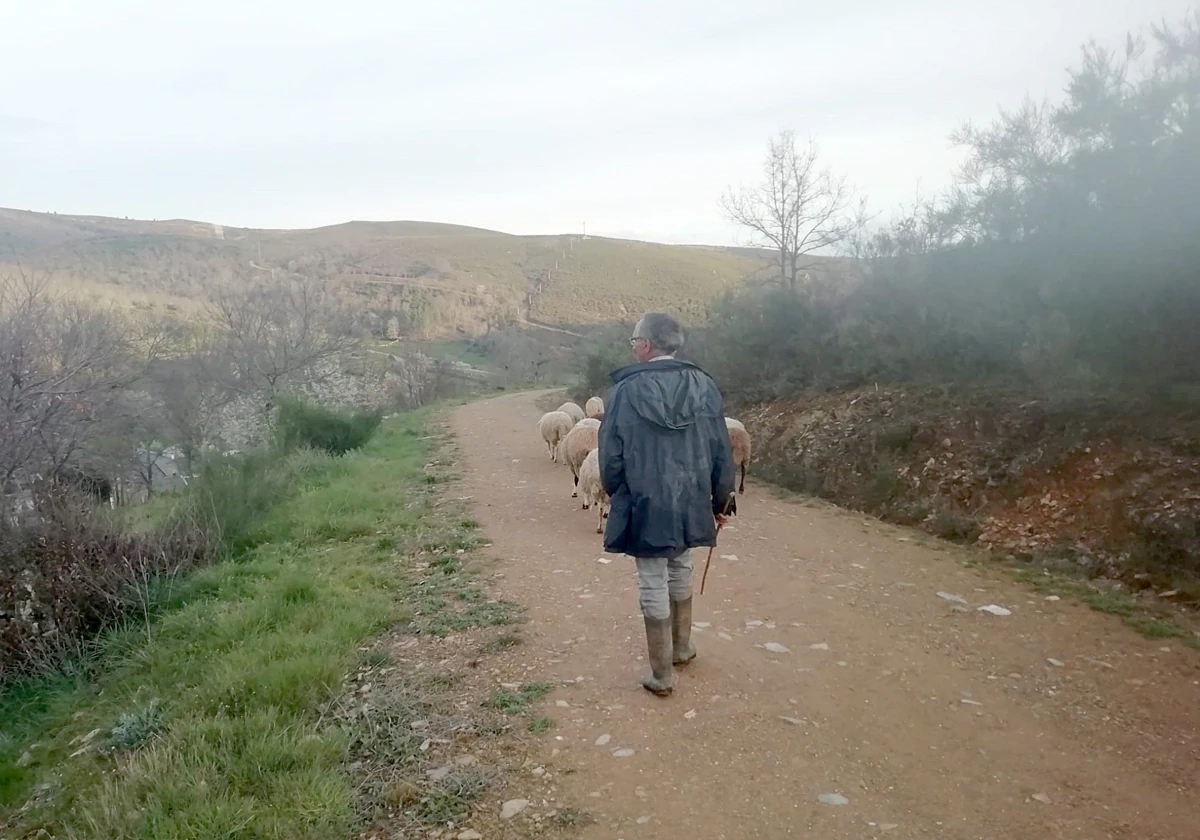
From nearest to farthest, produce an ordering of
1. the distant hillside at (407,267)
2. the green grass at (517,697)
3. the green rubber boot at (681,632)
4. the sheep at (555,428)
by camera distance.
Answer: the green grass at (517,697), the green rubber boot at (681,632), the sheep at (555,428), the distant hillside at (407,267)

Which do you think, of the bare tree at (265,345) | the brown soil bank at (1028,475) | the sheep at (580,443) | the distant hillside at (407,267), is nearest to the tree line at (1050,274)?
the brown soil bank at (1028,475)

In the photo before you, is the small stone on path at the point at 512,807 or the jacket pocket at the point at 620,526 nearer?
the small stone on path at the point at 512,807

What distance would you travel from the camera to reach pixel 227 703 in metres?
4.48

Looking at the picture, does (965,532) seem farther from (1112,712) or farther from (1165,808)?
(1165,808)

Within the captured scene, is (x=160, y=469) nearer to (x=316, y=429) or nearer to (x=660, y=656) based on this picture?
A: (x=316, y=429)

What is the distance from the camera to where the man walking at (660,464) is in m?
4.14

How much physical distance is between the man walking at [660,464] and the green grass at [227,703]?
151 centimetres

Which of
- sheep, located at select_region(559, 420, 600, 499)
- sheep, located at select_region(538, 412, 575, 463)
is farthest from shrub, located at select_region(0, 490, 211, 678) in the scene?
sheep, located at select_region(538, 412, 575, 463)

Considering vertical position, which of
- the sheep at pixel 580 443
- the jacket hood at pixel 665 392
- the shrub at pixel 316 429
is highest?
the jacket hood at pixel 665 392

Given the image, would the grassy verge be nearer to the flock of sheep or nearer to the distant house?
the flock of sheep

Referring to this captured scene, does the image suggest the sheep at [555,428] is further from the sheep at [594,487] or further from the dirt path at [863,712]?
the dirt path at [863,712]

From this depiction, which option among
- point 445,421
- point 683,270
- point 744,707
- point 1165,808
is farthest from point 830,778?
point 683,270

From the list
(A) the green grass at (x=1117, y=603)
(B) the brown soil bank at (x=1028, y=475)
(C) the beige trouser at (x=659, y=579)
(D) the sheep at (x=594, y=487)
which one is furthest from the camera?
(D) the sheep at (x=594, y=487)

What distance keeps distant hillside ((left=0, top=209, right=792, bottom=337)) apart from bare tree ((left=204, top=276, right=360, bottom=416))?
23.3 meters
